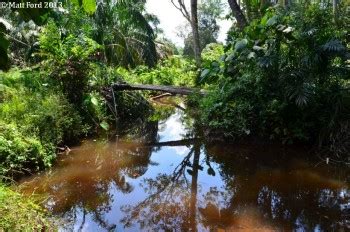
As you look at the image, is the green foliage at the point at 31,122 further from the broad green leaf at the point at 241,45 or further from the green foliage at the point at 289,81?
the broad green leaf at the point at 241,45

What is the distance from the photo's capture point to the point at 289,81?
7.37 metres

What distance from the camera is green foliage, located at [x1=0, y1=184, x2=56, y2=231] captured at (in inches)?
145

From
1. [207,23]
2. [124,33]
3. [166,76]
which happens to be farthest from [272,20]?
[207,23]

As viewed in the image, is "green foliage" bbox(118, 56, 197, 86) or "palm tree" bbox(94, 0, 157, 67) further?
"green foliage" bbox(118, 56, 197, 86)

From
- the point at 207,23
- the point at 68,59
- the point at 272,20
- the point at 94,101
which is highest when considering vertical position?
the point at 207,23

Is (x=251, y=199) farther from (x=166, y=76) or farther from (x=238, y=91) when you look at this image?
(x=166, y=76)

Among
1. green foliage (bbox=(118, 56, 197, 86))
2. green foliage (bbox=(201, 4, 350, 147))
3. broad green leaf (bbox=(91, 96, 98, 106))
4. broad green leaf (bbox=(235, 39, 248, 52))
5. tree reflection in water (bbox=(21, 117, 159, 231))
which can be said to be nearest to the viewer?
tree reflection in water (bbox=(21, 117, 159, 231))

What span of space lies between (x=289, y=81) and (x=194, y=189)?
325 cm

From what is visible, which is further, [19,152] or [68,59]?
[68,59]

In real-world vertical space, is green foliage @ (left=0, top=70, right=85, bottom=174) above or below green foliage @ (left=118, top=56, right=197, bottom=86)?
below

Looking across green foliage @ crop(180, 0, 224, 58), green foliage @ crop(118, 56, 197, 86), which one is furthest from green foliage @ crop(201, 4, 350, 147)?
green foliage @ crop(180, 0, 224, 58)

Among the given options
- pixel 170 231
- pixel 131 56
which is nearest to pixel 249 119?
pixel 170 231

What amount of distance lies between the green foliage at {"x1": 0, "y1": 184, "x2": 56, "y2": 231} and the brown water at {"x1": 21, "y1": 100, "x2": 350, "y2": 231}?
0.54 m

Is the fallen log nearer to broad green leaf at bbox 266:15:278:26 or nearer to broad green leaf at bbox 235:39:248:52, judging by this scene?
broad green leaf at bbox 235:39:248:52
